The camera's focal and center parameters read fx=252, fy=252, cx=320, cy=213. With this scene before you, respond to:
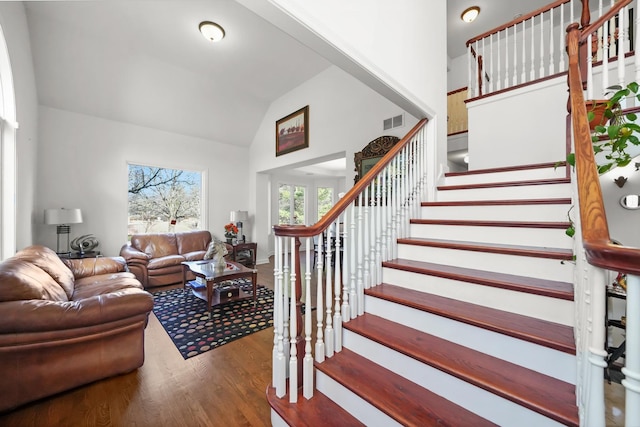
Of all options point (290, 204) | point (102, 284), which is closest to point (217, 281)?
point (102, 284)

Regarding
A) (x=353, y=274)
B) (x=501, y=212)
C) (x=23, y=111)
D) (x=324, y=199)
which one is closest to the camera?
(x=353, y=274)

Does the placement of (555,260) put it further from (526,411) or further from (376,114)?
(376,114)

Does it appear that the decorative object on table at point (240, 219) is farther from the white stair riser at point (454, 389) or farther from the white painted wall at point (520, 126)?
the white stair riser at point (454, 389)

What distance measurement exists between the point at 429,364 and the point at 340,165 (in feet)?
21.2

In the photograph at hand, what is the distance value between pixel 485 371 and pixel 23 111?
5060 mm

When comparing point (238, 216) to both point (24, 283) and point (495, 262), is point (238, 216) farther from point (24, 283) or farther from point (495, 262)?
point (495, 262)

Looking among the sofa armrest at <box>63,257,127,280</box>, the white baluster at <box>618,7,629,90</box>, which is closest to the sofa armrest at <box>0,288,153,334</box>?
the sofa armrest at <box>63,257,127,280</box>

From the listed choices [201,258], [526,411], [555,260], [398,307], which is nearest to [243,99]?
[201,258]

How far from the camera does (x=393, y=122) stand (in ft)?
12.1

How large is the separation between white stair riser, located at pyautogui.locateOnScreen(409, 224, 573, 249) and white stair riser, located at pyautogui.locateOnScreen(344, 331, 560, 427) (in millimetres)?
1152

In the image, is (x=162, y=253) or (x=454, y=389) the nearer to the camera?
(x=454, y=389)

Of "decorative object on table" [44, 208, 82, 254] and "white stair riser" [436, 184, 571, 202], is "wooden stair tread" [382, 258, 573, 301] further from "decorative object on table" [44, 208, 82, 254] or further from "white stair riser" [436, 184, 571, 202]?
"decorative object on table" [44, 208, 82, 254]

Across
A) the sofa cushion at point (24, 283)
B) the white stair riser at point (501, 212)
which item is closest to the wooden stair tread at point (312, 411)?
the sofa cushion at point (24, 283)

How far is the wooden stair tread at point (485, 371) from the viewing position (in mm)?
975
